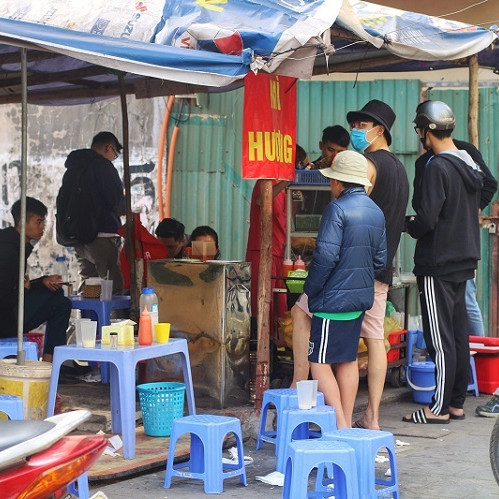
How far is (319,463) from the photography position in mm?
4789

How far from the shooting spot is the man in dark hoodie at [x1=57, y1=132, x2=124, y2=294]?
970cm

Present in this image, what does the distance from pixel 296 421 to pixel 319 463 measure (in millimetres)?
1080

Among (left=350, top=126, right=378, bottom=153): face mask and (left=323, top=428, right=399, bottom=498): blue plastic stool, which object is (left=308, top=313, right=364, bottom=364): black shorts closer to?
(left=323, top=428, right=399, bottom=498): blue plastic stool

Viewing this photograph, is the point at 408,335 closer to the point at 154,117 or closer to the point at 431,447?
the point at 431,447

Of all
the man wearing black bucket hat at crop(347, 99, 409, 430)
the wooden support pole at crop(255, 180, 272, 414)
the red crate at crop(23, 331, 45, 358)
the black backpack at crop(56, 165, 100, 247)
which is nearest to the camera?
the man wearing black bucket hat at crop(347, 99, 409, 430)

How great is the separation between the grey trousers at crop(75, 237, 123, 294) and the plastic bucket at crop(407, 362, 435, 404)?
2980 mm

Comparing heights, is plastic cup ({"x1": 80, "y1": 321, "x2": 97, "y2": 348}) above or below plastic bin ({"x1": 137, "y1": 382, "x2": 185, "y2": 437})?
above

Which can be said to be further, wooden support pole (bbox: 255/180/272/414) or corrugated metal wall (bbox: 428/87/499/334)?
corrugated metal wall (bbox: 428/87/499/334)

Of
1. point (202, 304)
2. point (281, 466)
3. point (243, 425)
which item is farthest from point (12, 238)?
point (281, 466)

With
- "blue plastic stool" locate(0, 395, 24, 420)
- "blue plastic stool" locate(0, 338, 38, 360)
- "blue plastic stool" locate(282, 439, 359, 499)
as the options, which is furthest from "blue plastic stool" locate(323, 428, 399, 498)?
"blue plastic stool" locate(0, 338, 38, 360)

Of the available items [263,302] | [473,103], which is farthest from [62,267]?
[473,103]

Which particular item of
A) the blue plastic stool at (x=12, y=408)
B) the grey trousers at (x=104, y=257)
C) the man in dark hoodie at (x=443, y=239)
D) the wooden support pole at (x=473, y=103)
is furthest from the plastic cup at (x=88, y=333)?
the wooden support pole at (x=473, y=103)

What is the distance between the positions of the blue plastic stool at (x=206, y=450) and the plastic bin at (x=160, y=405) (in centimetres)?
77

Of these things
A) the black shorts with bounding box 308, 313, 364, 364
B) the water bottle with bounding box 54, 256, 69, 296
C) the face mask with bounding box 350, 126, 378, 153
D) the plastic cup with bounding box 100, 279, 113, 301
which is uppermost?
the face mask with bounding box 350, 126, 378, 153
